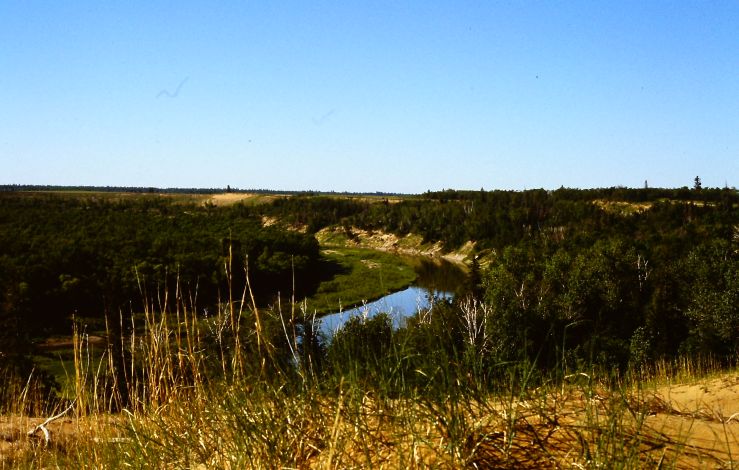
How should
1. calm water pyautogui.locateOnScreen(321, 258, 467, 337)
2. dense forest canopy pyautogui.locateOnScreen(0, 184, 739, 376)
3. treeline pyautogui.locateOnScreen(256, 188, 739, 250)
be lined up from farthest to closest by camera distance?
treeline pyautogui.locateOnScreen(256, 188, 739, 250), calm water pyautogui.locateOnScreen(321, 258, 467, 337), dense forest canopy pyautogui.locateOnScreen(0, 184, 739, 376)

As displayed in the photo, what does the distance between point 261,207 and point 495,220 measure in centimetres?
8992

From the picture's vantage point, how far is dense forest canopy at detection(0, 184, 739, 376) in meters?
34.2

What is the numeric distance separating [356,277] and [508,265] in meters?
40.9

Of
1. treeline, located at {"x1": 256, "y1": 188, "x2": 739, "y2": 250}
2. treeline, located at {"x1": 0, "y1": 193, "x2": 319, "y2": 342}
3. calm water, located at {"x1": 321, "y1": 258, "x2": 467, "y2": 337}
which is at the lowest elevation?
calm water, located at {"x1": 321, "y1": 258, "x2": 467, "y2": 337}

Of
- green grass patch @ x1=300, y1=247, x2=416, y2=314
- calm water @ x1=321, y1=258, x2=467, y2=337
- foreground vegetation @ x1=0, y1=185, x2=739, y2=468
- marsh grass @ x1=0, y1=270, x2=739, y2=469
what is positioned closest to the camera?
marsh grass @ x1=0, y1=270, x2=739, y2=469

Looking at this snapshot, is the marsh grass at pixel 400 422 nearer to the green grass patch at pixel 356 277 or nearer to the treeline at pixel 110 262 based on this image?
the treeline at pixel 110 262

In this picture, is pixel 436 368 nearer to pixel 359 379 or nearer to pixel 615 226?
pixel 359 379

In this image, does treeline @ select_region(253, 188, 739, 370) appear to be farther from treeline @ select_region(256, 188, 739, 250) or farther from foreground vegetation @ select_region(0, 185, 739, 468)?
treeline @ select_region(256, 188, 739, 250)

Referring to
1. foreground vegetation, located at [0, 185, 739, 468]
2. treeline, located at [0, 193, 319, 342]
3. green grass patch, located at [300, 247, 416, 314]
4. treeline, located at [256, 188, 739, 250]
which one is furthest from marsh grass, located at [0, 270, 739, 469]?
treeline, located at [256, 188, 739, 250]

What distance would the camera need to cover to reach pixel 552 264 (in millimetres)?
50969

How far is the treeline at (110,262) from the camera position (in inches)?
2013

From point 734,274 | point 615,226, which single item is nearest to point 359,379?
point 734,274

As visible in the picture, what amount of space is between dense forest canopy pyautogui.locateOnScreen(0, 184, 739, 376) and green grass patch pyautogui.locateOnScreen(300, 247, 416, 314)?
4709mm

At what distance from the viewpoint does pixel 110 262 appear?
243 feet
